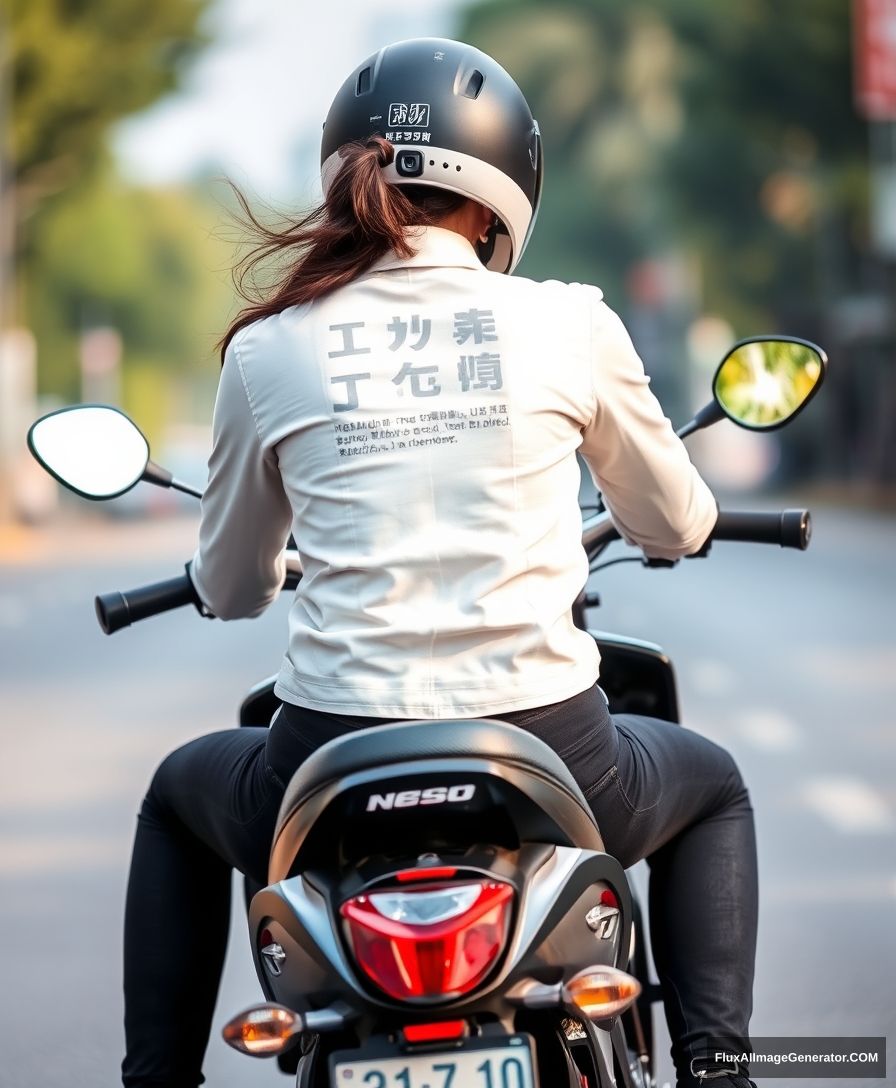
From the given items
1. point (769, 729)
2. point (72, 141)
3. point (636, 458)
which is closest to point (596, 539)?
point (636, 458)

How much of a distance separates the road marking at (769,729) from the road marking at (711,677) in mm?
798

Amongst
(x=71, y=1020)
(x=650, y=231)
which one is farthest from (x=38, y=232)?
(x=71, y=1020)

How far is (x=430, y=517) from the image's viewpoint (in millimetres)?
2609

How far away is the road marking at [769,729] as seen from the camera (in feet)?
29.5

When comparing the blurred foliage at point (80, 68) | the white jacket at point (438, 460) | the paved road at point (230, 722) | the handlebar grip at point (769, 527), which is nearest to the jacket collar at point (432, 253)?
the white jacket at point (438, 460)

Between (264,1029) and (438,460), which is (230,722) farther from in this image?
(264,1029)

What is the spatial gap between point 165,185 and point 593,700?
8488 cm

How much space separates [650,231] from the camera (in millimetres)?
70188

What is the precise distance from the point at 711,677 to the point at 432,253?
9192 millimetres

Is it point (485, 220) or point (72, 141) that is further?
point (72, 141)

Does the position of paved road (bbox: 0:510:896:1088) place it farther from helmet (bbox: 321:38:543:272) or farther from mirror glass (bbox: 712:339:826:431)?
helmet (bbox: 321:38:543:272)

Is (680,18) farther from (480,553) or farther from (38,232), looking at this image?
(480,553)

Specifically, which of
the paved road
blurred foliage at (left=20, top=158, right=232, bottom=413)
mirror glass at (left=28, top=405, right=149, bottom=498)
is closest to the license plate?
mirror glass at (left=28, top=405, right=149, bottom=498)

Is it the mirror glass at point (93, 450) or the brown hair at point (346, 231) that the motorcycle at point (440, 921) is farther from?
the mirror glass at point (93, 450)
